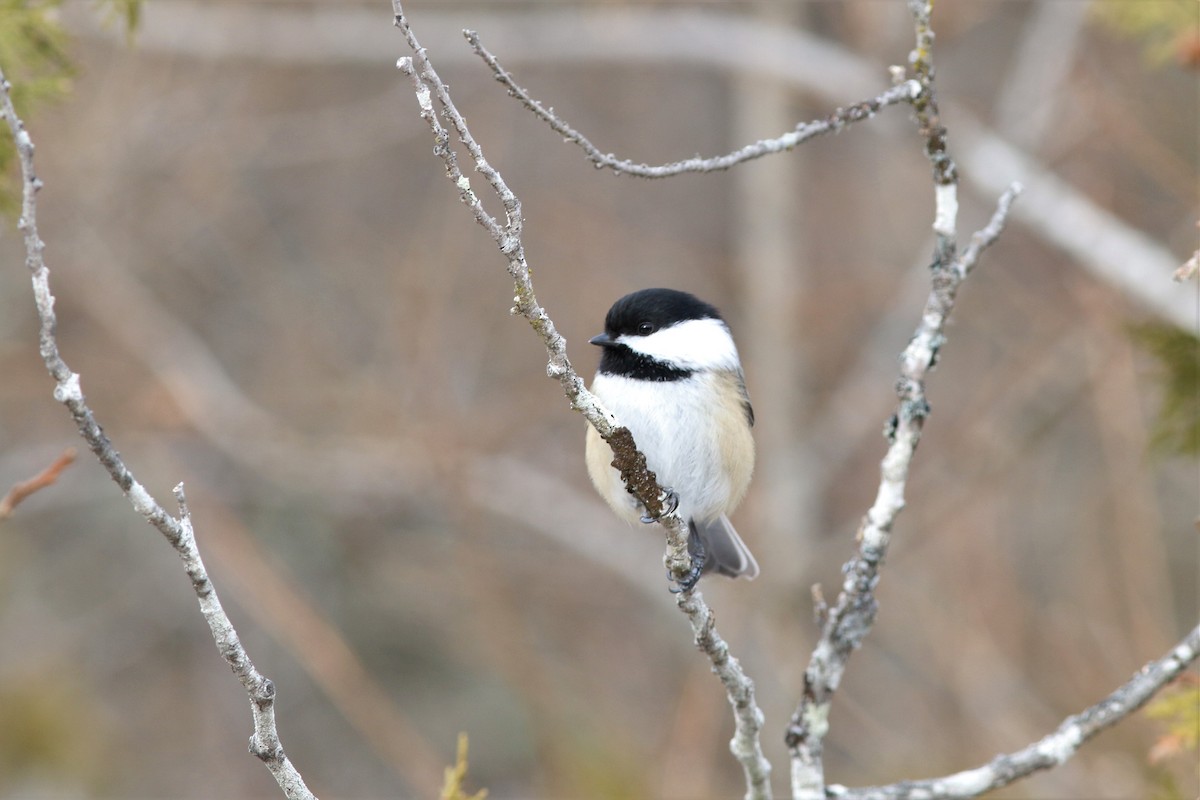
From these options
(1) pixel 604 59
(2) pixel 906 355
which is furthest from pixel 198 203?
(2) pixel 906 355

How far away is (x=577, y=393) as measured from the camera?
5.62 feet

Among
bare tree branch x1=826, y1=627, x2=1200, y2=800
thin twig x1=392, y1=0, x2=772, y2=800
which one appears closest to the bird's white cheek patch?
thin twig x1=392, y1=0, x2=772, y2=800

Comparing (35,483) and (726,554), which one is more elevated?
(726,554)

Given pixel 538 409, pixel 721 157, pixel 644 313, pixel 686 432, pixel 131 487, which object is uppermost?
pixel 538 409

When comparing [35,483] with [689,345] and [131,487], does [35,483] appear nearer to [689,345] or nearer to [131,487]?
[131,487]

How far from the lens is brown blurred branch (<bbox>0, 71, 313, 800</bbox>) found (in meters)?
1.44

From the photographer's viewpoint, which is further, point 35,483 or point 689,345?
point 689,345

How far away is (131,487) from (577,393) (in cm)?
65

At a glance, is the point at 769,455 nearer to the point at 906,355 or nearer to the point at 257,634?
the point at 257,634

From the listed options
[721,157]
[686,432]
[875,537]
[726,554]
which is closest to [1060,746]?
[875,537]

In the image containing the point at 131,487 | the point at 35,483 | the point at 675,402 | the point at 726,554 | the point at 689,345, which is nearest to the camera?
the point at 131,487

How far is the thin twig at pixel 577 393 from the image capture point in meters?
1.56

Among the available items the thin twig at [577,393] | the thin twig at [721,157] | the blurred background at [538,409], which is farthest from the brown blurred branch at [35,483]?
→ the blurred background at [538,409]

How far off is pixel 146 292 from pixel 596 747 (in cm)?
360
